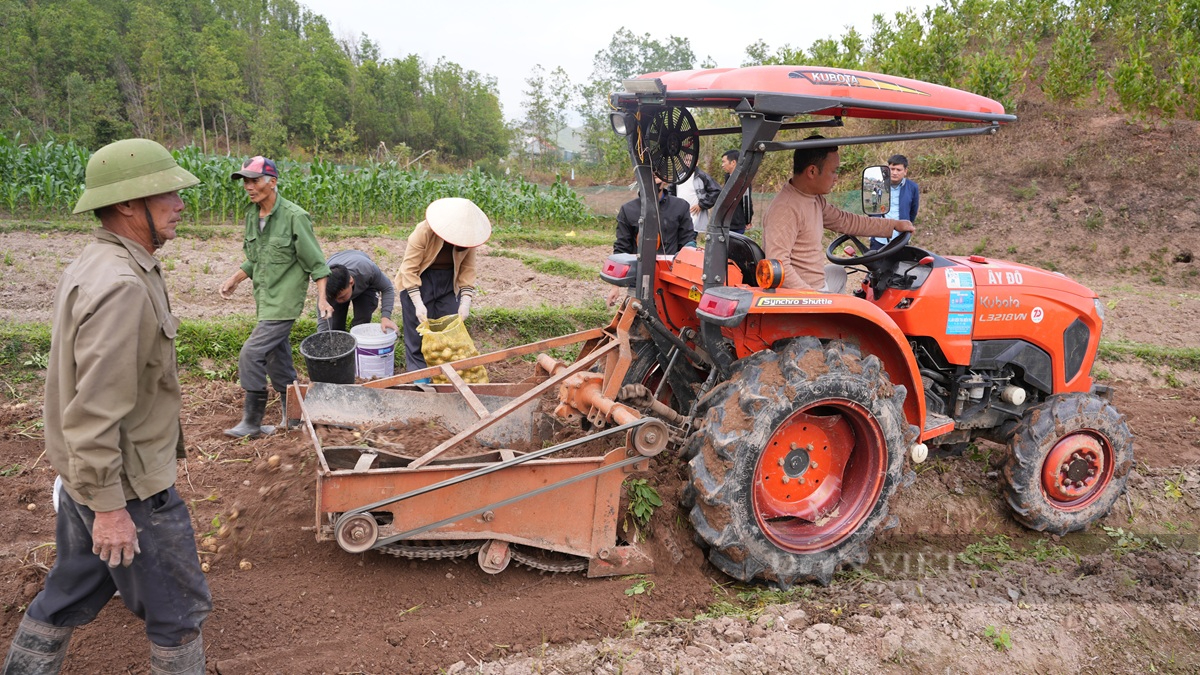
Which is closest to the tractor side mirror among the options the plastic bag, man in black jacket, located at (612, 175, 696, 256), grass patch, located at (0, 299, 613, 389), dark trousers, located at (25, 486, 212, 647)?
man in black jacket, located at (612, 175, 696, 256)

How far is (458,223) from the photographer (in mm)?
5543

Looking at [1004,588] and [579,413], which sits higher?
[579,413]

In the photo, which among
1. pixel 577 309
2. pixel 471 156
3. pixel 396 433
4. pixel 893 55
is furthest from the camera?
pixel 471 156

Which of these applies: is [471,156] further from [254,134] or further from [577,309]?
[577,309]

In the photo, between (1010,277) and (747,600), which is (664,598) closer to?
(747,600)

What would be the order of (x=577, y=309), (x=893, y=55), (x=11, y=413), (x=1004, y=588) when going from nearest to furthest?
1. (x=1004, y=588)
2. (x=11, y=413)
3. (x=577, y=309)
4. (x=893, y=55)

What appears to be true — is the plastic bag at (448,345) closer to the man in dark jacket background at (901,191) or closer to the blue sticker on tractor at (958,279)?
the blue sticker on tractor at (958,279)

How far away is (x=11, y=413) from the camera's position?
5441 millimetres

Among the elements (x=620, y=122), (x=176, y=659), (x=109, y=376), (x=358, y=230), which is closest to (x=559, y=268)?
(x=358, y=230)

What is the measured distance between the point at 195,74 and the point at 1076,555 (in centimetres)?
4850

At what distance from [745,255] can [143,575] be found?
3.02m

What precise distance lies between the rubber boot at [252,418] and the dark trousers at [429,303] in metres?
1.14

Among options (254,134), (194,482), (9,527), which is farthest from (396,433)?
(254,134)

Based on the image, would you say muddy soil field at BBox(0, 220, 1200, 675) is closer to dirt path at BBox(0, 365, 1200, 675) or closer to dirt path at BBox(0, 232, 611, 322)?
dirt path at BBox(0, 365, 1200, 675)
